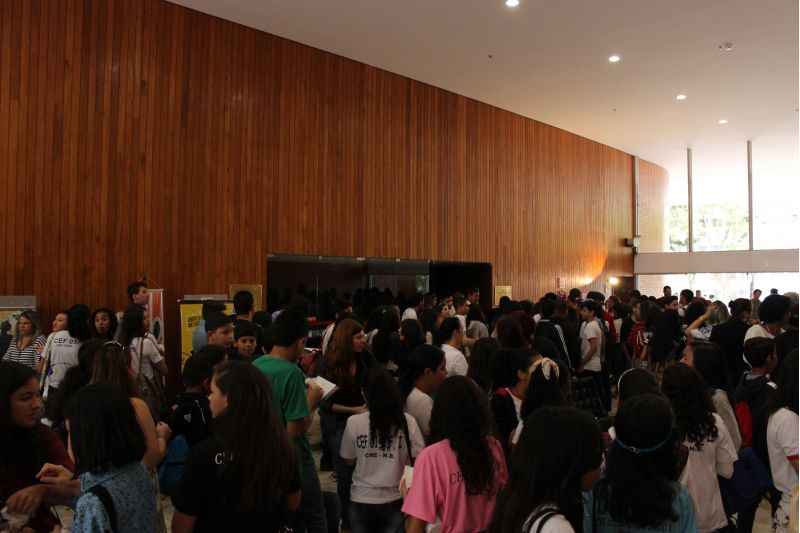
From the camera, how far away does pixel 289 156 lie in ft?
35.5

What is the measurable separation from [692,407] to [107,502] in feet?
8.36

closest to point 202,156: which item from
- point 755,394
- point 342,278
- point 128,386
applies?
point 342,278

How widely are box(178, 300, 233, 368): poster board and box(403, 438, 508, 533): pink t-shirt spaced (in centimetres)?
676

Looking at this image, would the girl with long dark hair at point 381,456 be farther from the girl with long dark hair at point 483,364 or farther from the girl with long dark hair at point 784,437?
the girl with long dark hair at point 784,437

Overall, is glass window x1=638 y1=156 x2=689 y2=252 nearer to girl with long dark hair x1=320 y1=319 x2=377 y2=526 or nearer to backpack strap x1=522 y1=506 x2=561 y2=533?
girl with long dark hair x1=320 y1=319 x2=377 y2=526

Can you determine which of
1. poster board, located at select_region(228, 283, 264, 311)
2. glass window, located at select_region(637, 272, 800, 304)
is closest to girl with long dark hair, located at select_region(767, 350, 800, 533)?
poster board, located at select_region(228, 283, 264, 311)

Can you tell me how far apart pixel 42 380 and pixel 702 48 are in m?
11.7

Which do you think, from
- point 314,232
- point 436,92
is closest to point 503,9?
point 436,92

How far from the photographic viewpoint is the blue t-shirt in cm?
211

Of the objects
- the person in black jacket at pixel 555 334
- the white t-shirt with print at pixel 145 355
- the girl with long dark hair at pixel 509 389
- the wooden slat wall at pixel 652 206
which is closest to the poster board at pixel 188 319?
the white t-shirt with print at pixel 145 355

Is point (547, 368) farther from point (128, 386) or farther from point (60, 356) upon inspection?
point (60, 356)

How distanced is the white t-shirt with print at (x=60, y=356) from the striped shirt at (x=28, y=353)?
97 cm

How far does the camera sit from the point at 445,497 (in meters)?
2.55

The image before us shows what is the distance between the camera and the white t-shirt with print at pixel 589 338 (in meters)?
7.98
